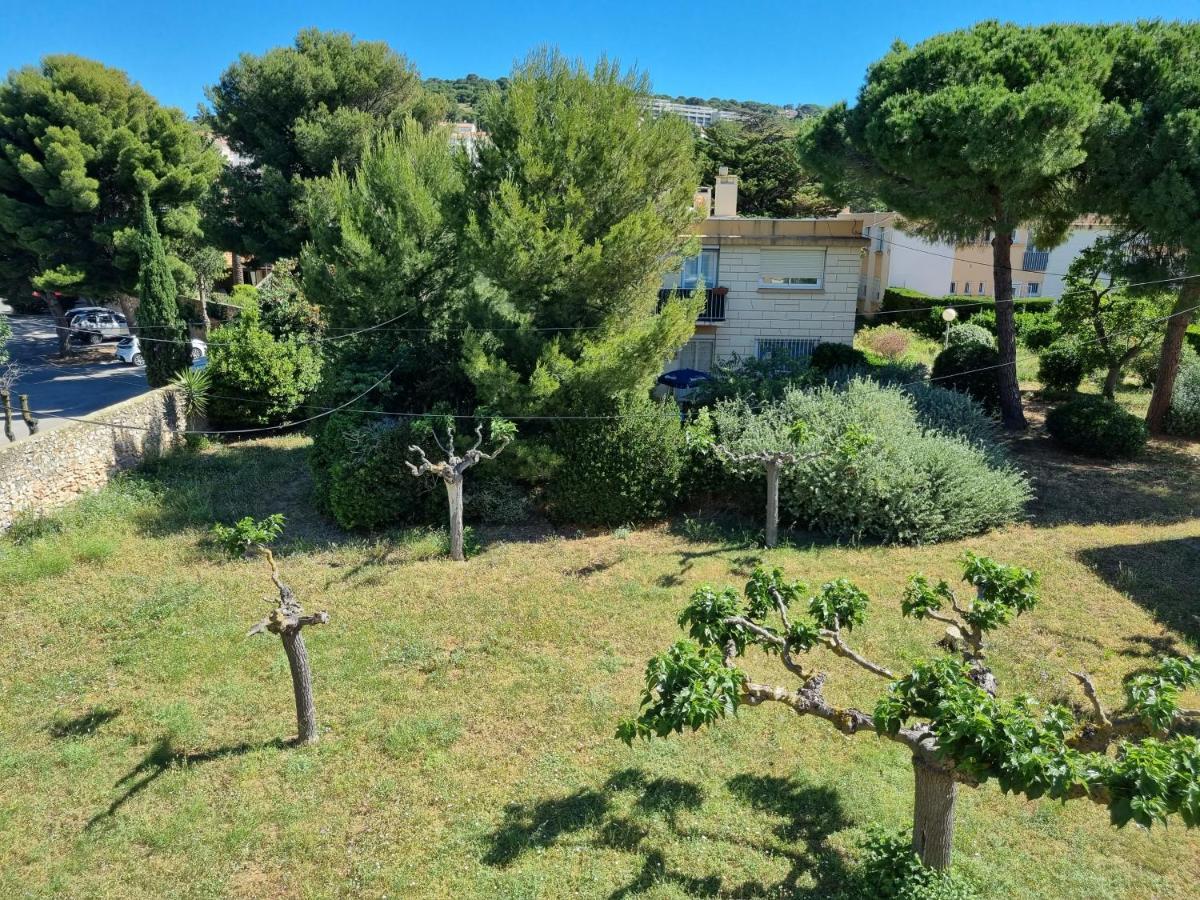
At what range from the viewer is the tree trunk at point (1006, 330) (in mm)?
17328

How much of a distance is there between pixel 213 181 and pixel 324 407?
54.4 ft

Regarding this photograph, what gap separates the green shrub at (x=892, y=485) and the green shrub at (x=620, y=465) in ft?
7.80

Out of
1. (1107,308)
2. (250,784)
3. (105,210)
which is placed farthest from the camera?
(105,210)

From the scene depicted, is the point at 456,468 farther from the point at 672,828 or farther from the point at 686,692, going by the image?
the point at 686,692

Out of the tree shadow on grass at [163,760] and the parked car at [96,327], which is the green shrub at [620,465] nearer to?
the tree shadow on grass at [163,760]

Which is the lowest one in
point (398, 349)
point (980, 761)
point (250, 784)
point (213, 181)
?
point (250, 784)

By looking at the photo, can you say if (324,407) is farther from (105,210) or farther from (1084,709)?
(105,210)

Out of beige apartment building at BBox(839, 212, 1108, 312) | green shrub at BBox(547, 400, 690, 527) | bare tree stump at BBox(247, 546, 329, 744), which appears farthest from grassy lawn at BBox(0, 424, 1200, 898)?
beige apartment building at BBox(839, 212, 1108, 312)

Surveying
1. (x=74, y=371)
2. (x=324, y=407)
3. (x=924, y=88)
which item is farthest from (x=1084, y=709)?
(x=74, y=371)

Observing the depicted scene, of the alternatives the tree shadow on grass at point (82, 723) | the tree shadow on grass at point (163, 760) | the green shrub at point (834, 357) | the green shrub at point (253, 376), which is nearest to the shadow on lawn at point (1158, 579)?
the green shrub at point (834, 357)

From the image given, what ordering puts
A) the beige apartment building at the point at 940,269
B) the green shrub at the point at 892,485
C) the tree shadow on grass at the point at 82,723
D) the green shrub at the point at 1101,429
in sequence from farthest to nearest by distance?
the beige apartment building at the point at 940,269 < the green shrub at the point at 1101,429 < the green shrub at the point at 892,485 < the tree shadow on grass at the point at 82,723

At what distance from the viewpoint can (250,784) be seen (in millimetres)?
7402

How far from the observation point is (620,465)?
46.4 ft

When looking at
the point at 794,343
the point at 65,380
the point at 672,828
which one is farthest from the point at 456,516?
the point at 65,380
